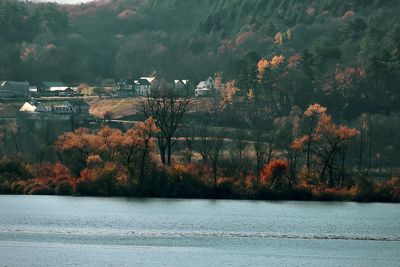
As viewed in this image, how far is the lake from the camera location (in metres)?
65.2

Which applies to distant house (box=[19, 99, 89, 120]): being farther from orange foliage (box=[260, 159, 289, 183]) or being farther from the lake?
the lake

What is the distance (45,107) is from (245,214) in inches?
3846

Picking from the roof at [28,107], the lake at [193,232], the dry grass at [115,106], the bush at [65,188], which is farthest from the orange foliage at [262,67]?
the lake at [193,232]

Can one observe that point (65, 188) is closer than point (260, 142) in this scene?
Yes

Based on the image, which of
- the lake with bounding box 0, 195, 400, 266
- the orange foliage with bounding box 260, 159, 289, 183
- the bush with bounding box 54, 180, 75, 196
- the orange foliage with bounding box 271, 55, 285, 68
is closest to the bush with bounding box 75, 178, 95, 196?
the bush with bounding box 54, 180, 75, 196

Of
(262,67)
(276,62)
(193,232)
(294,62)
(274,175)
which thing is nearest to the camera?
(193,232)

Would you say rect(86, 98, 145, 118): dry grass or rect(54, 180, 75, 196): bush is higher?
rect(86, 98, 145, 118): dry grass

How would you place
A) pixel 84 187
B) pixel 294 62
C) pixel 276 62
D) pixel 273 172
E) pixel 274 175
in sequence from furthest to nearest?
pixel 294 62
pixel 276 62
pixel 84 187
pixel 273 172
pixel 274 175

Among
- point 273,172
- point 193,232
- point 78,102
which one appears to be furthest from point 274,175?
point 78,102

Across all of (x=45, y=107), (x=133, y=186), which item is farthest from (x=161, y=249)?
(x=45, y=107)

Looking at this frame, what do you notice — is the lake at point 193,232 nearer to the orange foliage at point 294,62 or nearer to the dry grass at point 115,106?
the dry grass at point 115,106

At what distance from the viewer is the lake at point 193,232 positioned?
65.2 meters

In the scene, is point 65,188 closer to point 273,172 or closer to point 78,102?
point 273,172

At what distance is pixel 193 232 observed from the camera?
76.9 metres
